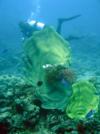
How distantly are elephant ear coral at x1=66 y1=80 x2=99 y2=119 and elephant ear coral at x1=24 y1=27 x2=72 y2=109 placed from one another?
147 mm

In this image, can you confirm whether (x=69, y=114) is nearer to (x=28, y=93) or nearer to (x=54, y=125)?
(x=54, y=125)

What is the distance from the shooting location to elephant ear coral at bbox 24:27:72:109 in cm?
496

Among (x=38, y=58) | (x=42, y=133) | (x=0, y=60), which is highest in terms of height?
(x=0, y=60)

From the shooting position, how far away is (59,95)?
16.3ft

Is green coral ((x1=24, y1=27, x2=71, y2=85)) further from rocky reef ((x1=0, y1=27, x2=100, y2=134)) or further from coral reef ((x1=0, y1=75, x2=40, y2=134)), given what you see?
coral reef ((x1=0, y1=75, x2=40, y2=134))

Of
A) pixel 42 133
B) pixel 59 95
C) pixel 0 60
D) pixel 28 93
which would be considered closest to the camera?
pixel 42 133

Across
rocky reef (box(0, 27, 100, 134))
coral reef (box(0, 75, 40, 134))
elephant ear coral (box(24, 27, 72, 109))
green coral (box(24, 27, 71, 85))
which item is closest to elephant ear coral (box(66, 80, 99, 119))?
rocky reef (box(0, 27, 100, 134))

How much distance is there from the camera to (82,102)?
15.9 ft

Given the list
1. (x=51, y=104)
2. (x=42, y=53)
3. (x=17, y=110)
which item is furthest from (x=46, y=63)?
(x=17, y=110)

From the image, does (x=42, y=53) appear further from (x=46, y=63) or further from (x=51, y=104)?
(x=51, y=104)

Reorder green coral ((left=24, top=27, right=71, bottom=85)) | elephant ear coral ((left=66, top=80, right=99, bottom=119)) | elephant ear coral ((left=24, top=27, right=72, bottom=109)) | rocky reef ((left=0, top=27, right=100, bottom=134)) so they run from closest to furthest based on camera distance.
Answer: rocky reef ((left=0, top=27, right=100, bottom=134))
elephant ear coral ((left=66, top=80, right=99, bottom=119))
elephant ear coral ((left=24, top=27, right=72, bottom=109))
green coral ((left=24, top=27, right=71, bottom=85))

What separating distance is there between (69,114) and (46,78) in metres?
0.85

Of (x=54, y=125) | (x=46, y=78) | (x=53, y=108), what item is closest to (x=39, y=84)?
(x=46, y=78)

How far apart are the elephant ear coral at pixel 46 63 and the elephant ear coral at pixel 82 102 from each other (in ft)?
0.48
